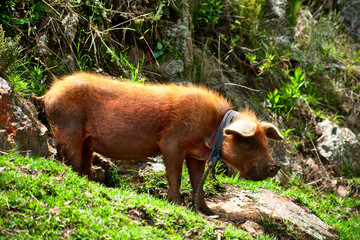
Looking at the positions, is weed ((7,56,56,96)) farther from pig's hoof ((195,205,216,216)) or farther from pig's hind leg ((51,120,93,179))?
pig's hoof ((195,205,216,216))

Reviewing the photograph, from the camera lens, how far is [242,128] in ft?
19.9

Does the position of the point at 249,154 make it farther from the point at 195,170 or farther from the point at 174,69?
the point at 174,69

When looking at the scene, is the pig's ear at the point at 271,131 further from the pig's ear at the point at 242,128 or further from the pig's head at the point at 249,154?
the pig's ear at the point at 242,128

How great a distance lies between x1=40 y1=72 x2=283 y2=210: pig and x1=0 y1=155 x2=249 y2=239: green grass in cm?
64

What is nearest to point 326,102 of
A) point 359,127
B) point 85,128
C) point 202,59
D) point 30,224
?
point 359,127

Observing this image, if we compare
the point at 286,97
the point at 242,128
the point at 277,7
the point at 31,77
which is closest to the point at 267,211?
the point at 242,128

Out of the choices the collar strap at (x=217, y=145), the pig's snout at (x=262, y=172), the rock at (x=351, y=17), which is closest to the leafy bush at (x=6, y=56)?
the collar strap at (x=217, y=145)

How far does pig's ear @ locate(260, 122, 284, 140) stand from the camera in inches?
258

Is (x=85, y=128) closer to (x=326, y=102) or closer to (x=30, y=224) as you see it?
(x=30, y=224)

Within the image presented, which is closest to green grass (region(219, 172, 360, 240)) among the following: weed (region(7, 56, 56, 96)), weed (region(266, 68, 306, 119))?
weed (region(266, 68, 306, 119))

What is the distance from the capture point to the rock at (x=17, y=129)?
19.3 feet

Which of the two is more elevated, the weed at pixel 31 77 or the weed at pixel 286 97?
the weed at pixel 31 77

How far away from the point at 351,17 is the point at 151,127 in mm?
10472

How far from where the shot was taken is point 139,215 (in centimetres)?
529
